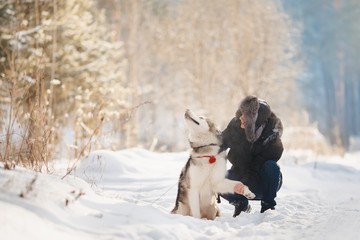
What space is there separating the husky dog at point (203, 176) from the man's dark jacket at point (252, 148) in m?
0.21

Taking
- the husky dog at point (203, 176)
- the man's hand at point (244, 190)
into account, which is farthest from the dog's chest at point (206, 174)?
the man's hand at point (244, 190)

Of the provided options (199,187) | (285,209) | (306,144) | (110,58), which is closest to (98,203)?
(199,187)

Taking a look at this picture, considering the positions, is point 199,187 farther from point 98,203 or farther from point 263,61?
point 263,61

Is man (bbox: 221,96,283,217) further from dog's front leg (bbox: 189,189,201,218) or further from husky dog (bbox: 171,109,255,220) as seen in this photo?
dog's front leg (bbox: 189,189,201,218)

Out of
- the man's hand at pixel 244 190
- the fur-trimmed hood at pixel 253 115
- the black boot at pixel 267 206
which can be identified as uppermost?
the fur-trimmed hood at pixel 253 115

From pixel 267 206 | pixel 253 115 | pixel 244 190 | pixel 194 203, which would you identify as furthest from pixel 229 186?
pixel 253 115

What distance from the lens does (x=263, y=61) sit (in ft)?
42.3

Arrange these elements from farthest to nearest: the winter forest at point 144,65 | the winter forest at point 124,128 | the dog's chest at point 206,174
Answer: the winter forest at point 144,65
the dog's chest at point 206,174
the winter forest at point 124,128

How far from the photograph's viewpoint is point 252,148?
349 centimetres

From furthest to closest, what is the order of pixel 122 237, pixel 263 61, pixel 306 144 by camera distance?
1. pixel 263 61
2. pixel 306 144
3. pixel 122 237

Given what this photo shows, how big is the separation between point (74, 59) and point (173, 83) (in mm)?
15190

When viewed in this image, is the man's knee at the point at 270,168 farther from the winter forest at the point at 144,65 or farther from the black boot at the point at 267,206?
the winter forest at the point at 144,65

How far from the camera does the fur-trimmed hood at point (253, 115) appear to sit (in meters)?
3.33

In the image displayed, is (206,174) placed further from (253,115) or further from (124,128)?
(124,128)
